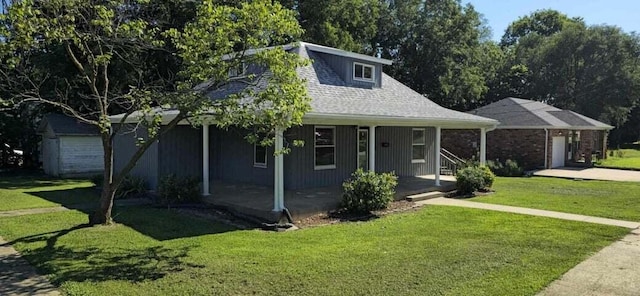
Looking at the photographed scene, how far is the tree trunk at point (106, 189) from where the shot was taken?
930 cm

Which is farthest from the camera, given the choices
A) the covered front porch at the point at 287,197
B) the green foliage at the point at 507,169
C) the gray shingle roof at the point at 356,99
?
the green foliage at the point at 507,169

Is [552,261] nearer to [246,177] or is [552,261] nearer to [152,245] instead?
[152,245]

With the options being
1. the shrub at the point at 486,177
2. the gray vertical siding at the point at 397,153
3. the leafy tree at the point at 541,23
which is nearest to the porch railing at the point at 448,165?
the gray vertical siding at the point at 397,153

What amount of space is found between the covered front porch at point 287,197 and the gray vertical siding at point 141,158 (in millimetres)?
1858

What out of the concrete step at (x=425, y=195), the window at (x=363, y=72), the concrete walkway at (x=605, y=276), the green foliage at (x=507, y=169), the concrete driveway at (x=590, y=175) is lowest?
the concrete walkway at (x=605, y=276)

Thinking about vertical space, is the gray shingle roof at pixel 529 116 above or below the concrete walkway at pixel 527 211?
above

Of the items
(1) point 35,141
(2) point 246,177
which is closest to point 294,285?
(2) point 246,177

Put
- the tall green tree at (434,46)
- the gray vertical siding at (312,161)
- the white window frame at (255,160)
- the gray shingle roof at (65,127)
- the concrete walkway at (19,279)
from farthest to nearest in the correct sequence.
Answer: the tall green tree at (434,46) → the gray shingle roof at (65,127) → the white window frame at (255,160) → the gray vertical siding at (312,161) → the concrete walkway at (19,279)

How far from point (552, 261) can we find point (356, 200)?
15.9 feet

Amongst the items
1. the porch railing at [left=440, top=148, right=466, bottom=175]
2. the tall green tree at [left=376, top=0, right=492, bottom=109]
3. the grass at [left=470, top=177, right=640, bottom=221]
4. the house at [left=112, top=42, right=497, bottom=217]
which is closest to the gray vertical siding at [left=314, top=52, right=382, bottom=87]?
the house at [left=112, top=42, right=497, bottom=217]

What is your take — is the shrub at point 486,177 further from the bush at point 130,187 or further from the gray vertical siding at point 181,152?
the bush at point 130,187

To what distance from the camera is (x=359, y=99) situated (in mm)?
14594

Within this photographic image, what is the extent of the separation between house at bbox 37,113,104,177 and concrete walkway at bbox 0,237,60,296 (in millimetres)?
15638

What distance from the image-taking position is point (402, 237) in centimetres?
885
